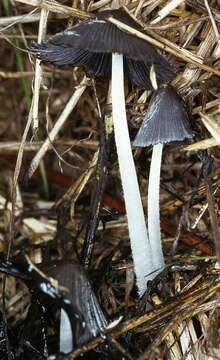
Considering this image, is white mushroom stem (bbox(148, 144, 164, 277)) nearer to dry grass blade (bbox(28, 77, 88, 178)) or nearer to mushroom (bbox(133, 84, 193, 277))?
mushroom (bbox(133, 84, 193, 277))

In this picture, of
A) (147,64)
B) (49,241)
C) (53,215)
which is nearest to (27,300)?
(49,241)

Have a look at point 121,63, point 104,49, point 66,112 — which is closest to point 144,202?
point 66,112

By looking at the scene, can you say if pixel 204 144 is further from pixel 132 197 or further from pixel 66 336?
pixel 66 336

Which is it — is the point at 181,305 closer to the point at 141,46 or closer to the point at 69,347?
the point at 69,347

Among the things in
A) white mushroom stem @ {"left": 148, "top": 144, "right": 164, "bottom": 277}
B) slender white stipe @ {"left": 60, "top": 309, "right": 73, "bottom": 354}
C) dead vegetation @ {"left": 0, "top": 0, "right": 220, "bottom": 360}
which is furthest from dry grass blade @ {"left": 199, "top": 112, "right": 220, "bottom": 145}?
slender white stipe @ {"left": 60, "top": 309, "right": 73, "bottom": 354}

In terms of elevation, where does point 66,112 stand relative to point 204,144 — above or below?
above

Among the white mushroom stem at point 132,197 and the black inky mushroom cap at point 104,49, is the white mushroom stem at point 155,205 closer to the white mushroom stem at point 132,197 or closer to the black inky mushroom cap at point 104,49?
the white mushroom stem at point 132,197
